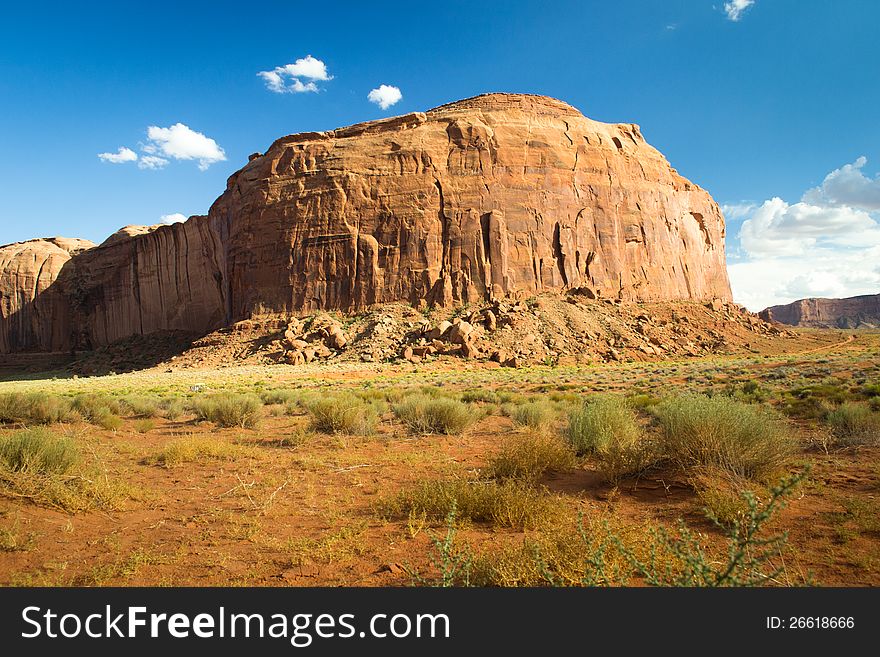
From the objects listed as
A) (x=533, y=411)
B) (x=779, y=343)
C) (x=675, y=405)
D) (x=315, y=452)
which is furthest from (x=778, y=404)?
(x=779, y=343)

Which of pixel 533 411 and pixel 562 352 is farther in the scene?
pixel 562 352

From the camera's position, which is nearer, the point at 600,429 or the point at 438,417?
the point at 600,429

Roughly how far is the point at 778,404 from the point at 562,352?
69.8ft

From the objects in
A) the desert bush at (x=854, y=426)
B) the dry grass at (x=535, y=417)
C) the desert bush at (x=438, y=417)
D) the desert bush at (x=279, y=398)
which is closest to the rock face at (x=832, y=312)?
the desert bush at (x=854, y=426)

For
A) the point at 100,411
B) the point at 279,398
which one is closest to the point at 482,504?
the point at 100,411

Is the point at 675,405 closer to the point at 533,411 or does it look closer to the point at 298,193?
the point at 533,411

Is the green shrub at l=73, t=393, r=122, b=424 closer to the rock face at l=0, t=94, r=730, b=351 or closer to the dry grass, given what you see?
the dry grass

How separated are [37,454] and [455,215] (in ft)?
122

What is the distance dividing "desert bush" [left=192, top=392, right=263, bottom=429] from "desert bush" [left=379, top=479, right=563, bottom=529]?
7197mm

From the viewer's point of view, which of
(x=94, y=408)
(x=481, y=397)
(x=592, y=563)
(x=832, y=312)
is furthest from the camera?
(x=832, y=312)

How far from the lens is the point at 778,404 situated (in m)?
12.3

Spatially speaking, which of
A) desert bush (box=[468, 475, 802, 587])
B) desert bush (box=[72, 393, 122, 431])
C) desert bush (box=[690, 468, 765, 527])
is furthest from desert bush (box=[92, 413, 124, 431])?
desert bush (box=[690, 468, 765, 527])

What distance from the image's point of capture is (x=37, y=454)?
5.75 meters

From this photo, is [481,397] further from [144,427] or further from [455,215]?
[455,215]
